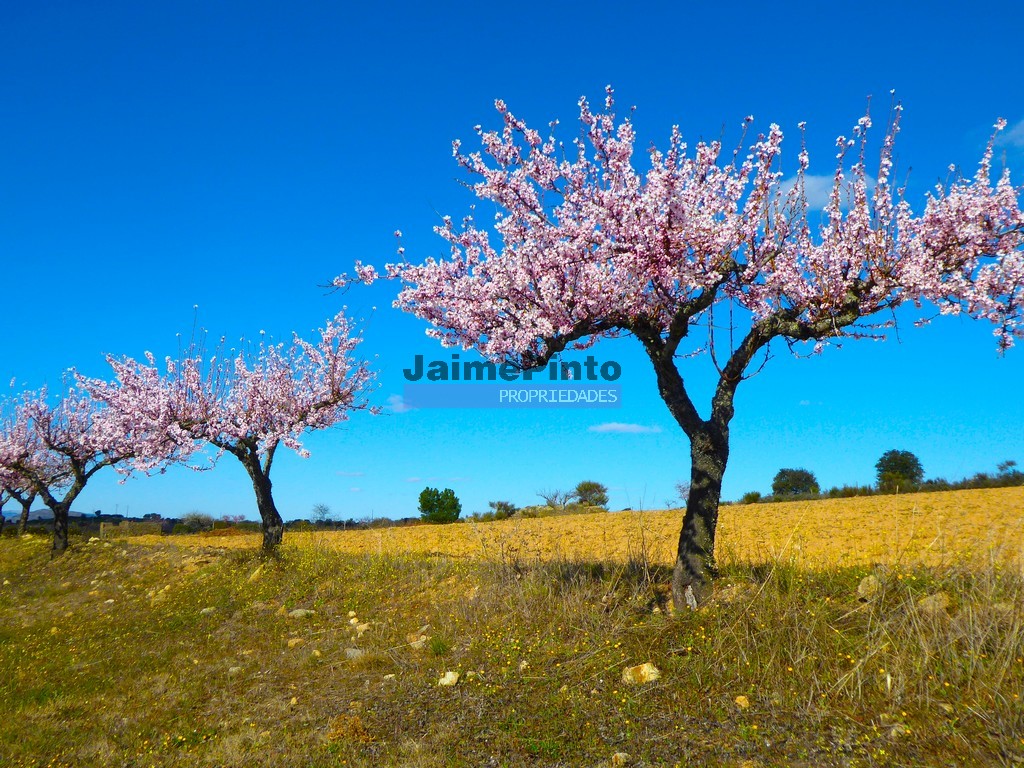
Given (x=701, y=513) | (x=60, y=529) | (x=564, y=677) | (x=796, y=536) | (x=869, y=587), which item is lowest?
(x=564, y=677)

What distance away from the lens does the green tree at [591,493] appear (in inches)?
1535

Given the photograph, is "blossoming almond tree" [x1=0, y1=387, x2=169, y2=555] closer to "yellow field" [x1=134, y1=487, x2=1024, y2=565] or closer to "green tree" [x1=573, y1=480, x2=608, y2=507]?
"yellow field" [x1=134, y1=487, x2=1024, y2=565]

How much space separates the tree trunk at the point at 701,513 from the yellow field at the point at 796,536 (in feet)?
3.49

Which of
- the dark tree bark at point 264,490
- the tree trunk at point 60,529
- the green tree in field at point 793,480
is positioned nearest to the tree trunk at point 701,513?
the dark tree bark at point 264,490

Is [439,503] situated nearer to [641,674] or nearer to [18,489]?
[18,489]

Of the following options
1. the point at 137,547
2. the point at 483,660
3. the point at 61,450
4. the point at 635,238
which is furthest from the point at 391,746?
the point at 61,450

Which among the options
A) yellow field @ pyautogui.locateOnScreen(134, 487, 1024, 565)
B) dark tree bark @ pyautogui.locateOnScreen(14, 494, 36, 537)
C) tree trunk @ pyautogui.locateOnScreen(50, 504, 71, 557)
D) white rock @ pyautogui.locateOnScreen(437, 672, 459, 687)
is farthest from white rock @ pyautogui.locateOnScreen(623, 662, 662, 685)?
dark tree bark @ pyautogui.locateOnScreen(14, 494, 36, 537)

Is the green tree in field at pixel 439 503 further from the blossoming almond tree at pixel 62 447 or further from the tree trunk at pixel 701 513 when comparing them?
the tree trunk at pixel 701 513

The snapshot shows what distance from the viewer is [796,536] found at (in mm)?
15039

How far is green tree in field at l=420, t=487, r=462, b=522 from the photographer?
34.2 m

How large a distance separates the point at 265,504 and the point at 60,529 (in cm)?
1097

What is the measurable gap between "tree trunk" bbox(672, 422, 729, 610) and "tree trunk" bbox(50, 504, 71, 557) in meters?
22.9

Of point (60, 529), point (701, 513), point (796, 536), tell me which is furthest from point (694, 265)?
point (60, 529)

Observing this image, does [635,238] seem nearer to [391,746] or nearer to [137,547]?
[391,746]
